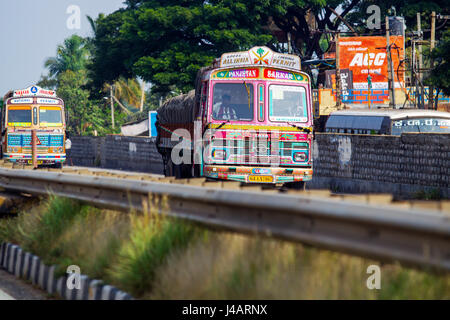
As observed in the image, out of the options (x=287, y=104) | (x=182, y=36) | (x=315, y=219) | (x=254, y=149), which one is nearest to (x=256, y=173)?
(x=254, y=149)

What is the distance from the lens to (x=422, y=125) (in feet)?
110

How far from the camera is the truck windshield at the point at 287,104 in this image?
53.4ft

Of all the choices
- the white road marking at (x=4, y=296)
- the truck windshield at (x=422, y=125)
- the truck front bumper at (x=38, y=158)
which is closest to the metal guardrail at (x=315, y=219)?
the white road marking at (x=4, y=296)

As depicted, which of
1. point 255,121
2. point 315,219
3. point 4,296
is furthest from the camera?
point 255,121

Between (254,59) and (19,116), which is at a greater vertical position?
(254,59)

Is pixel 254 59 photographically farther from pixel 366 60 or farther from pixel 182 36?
pixel 366 60

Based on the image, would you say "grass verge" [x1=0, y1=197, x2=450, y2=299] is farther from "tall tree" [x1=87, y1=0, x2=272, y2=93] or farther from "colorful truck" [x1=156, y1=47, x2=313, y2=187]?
"tall tree" [x1=87, y1=0, x2=272, y2=93]

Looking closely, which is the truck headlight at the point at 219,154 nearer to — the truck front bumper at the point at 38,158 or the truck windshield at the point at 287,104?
the truck windshield at the point at 287,104

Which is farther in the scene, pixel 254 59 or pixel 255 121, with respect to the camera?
pixel 254 59

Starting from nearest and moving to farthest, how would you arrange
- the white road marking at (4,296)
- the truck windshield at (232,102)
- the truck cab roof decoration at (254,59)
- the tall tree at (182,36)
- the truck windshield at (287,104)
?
the white road marking at (4,296), the truck windshield at (232,102), the truck windshield at (287,104), the truck cab roof decoration at (254,59), the tall tree at (182,36)

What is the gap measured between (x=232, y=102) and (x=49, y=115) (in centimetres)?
1952

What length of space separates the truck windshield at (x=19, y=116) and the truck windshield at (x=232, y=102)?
762 inches
